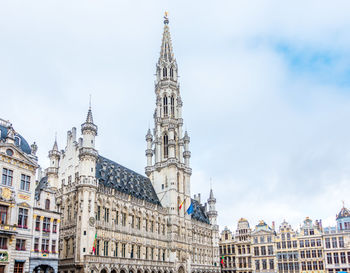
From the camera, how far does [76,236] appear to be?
197 feet

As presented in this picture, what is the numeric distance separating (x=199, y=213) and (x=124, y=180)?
112 feet

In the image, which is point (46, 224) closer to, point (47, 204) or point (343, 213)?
point (47, 204)

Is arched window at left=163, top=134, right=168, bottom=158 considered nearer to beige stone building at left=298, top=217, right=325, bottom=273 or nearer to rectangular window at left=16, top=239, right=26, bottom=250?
beige stone building at left=298, top=217, right=325, bottom=273

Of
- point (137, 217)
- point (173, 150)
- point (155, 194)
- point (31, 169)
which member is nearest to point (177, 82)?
point (173, 150)

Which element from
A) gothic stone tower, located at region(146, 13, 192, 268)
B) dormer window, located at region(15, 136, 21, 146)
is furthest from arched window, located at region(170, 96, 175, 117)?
dormer window, located at region(15, 136, 21, 146)

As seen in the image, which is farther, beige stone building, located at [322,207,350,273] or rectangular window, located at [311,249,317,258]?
rectangular window, located at [311,249,317,258]

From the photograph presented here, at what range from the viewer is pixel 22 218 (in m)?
46.7

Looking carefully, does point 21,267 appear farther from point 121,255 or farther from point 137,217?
point 137,217

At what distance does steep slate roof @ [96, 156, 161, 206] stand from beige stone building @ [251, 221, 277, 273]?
118 feet

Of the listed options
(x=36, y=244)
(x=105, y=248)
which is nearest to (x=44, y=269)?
(x=36, y=244)

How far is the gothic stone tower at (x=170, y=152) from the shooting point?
85312 mm

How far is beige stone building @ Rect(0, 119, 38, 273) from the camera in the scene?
143 feet

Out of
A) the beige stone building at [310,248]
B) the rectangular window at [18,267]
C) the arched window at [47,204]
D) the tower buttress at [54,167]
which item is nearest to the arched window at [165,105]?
the tower buttress at [54,167]

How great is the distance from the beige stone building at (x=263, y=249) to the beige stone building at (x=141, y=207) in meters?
11.2
